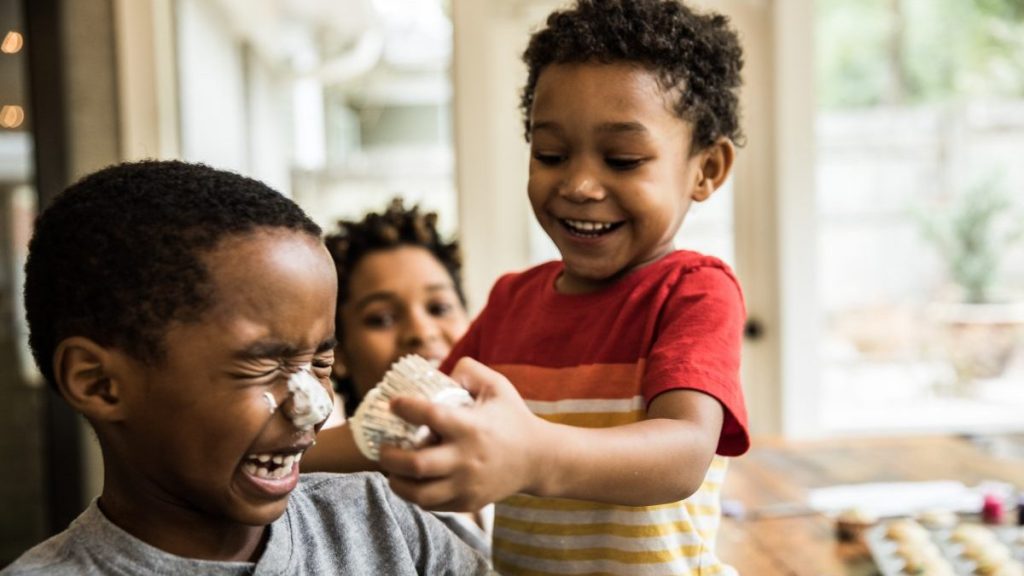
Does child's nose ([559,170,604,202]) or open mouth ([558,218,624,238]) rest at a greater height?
child's nose ([559,170,604,202])

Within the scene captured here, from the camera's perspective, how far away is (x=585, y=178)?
93 cm

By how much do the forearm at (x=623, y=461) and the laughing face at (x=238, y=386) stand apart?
22 cm

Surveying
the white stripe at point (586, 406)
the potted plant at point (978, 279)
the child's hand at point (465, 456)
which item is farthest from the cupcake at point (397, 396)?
the potted plant at point (978, 279)

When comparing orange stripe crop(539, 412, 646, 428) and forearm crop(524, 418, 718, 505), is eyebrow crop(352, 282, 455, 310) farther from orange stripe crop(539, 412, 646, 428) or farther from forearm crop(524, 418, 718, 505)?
forearm crop(524, 418, 718, 505)

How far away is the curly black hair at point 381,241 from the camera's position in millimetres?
1610

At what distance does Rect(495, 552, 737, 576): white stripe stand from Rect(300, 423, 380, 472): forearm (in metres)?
0.19

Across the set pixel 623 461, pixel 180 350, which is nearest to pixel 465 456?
pixel 623 461

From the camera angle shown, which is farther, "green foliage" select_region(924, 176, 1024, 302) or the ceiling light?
"green foliage" select_region(924, 176, 1024, 302)

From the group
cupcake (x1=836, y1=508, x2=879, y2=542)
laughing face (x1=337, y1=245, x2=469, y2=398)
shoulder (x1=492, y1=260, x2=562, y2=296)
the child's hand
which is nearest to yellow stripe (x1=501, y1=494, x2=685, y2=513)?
shoulder (x1=492, y1=260, x2=562, y2=296)

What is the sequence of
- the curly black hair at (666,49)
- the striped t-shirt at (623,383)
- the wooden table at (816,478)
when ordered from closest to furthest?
the striped t-shirt at (623,383)
the curly black hair at (666,49)
the wooden table at (816,478)

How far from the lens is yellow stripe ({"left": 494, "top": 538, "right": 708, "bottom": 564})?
0.90m

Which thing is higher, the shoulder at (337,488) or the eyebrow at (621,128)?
the eyebrow at (621,128)

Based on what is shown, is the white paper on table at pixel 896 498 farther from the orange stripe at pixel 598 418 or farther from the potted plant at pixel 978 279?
the potted plant at pixel 978 279

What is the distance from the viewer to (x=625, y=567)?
0.90 meters
